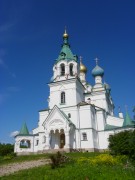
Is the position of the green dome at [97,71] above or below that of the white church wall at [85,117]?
above

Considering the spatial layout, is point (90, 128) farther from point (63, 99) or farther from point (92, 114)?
point (63, 99)

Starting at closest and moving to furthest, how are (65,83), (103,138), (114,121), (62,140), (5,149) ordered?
(62,140) < (103,138) < (65,83) < (114,121) < (5,149)

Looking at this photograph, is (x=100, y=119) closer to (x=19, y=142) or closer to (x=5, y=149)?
(x=19, y=142)

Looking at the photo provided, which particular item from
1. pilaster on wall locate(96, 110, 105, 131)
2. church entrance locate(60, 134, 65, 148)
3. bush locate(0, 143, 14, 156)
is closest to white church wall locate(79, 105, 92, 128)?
pilaster on wall locate(96, 110, 105, 131)

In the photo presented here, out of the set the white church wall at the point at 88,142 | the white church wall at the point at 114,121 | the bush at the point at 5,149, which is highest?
the white church wall at the point at 114,121

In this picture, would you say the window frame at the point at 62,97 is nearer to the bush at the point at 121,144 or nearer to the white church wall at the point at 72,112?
the white church wall at the point at 72,112

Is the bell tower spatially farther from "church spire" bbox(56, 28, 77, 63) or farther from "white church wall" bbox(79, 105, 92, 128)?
"white church wall" bbox(79, 105, 92, 128)

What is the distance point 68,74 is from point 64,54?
353 cm

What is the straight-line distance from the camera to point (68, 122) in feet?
96.2

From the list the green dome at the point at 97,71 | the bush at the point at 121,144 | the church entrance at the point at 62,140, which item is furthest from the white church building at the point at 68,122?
the bush at the point at 121,144

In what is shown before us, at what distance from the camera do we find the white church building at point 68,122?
97.7 ft

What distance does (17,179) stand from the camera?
37.5 ft

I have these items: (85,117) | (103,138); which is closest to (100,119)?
(103,138)

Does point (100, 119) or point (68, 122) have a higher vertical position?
point (100, 119)
